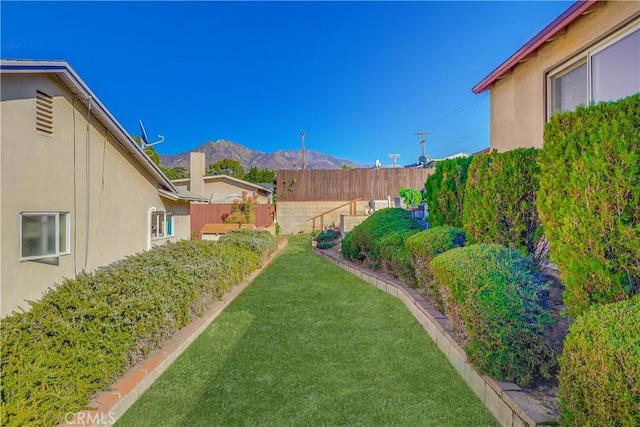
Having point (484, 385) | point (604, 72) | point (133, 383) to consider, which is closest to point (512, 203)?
point (484, 385)

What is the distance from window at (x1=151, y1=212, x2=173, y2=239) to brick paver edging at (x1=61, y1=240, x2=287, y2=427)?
7.61 meters

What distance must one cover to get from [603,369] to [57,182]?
28.9 feet

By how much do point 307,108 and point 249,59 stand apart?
11.2 meters

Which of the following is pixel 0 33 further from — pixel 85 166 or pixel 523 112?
pixel 523 112

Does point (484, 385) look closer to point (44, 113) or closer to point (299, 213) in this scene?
point (44, 113)

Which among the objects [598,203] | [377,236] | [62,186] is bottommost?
[377,236]

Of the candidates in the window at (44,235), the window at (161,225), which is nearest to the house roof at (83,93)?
the window at (161,225)

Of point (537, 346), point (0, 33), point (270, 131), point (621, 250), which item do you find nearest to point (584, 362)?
point (537, 346)

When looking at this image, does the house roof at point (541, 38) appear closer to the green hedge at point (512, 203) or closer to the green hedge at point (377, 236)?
the green hedge at point (512, 203)

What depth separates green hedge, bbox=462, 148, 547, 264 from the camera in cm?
443

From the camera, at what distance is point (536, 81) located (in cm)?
662

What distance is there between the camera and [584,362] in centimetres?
188

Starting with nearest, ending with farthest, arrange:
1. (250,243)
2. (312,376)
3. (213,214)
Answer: (312,376)
(250,243)
(213,214)

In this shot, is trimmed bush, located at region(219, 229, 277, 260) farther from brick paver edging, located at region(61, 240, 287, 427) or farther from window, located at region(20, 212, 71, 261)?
brick paver edging, located at region(61, 240, 287, 427)
